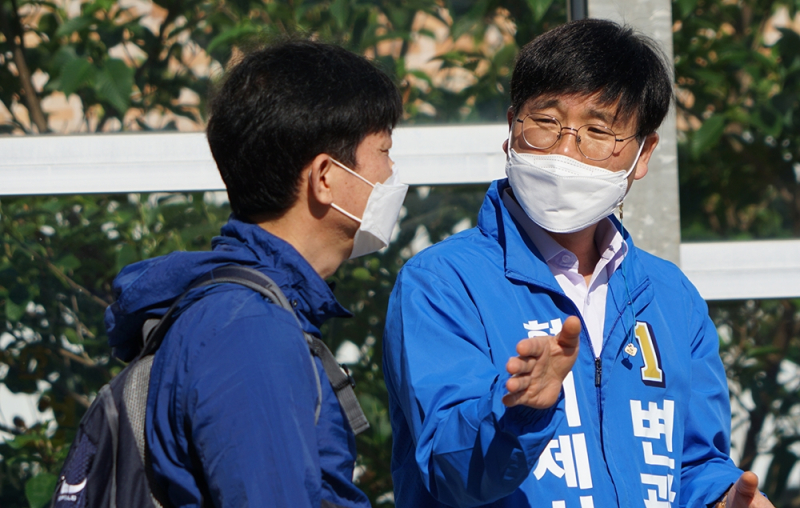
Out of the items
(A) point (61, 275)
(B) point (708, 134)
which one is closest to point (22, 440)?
(A) point (61, 275)

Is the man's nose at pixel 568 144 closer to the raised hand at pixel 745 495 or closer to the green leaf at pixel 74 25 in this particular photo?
the raised hand at pixel 745 495

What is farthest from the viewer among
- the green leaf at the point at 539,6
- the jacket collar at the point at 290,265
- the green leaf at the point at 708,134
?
the green leaf at the point at 708,134

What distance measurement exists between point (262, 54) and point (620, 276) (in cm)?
81

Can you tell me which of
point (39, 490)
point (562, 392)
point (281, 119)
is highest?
point (281, 119)

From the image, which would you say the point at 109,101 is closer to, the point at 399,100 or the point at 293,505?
the point at 399,100

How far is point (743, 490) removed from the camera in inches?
52.7

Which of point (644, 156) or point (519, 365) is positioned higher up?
point (519, 365)

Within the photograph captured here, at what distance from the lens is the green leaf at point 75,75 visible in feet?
7.92

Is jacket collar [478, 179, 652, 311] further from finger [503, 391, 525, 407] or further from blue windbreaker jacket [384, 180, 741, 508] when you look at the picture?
finger [503, 391, 525, 407]

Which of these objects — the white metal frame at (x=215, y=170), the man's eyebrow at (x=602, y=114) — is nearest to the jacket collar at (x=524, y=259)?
the man's eyebrow at (x=602, y=114)

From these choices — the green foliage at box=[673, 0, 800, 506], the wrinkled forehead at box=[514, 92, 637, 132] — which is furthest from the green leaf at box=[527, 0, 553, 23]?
the wrinkled forehead at box=[514, 92, 637, 132]

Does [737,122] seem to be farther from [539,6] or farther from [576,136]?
[576,136]

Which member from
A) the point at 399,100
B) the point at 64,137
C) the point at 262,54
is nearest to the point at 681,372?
the point at 399,100

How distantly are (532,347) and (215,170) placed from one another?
145 centimetres
